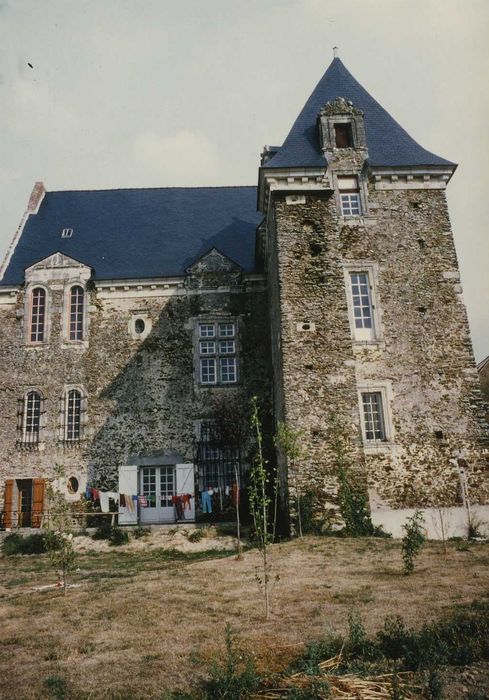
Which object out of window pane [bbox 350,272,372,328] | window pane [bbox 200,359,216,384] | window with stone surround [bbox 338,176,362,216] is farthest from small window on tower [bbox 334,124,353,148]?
window pane [bbox 200,359,216,384]

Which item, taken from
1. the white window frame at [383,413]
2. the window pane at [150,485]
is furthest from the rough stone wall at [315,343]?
the window pane at [150,485]

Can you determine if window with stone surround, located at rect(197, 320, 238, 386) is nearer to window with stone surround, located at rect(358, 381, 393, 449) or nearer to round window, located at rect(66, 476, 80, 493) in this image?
round window, located at rect(66, 476, 80, 493)

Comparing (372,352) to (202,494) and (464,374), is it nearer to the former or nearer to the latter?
(464,374)

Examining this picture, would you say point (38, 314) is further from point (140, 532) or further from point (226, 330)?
point (140, 532)

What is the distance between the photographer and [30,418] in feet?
65.1

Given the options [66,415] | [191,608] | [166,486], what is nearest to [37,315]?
[66,415]

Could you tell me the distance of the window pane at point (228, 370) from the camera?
19.9 m

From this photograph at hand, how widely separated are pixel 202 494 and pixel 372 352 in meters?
6.93

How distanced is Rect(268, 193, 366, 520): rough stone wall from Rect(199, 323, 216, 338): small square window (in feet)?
13.5

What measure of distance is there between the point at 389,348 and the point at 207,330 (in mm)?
6871

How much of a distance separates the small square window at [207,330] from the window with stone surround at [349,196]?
20.1ft

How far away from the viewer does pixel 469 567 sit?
33.8ft

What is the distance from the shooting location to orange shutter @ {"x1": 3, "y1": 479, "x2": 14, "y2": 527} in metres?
18.5

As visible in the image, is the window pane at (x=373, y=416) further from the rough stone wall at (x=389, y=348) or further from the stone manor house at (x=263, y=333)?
the rough stone wall at (x=389, y=348)
